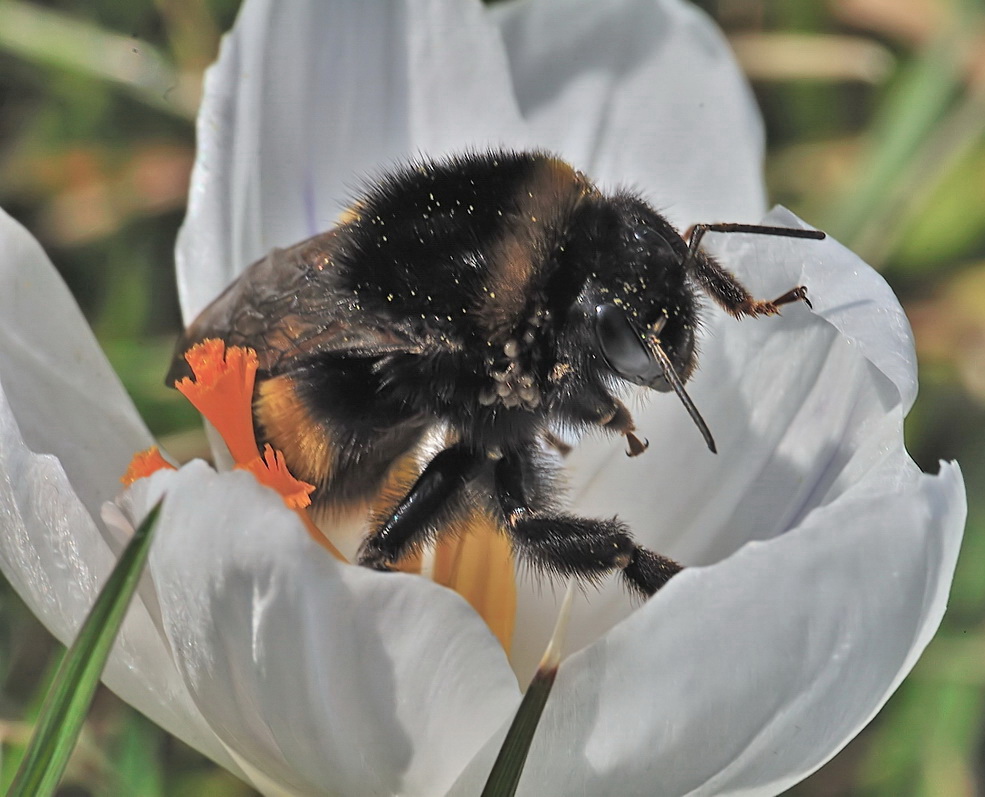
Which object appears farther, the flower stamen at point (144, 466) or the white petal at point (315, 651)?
the flower stamen at point (144, 466)

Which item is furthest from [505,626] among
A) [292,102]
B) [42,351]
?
[292,102]

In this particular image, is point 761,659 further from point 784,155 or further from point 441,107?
point 784,155

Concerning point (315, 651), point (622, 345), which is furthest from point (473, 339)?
point (315, 651)

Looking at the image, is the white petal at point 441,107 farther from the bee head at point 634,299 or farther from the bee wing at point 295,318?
the bee head at point 634,299

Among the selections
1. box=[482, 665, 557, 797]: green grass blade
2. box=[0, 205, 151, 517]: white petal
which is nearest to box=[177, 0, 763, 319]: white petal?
box=[0, 205, 151, 517]: white petal

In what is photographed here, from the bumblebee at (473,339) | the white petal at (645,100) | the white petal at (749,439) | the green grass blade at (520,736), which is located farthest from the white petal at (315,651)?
the white petal at (645,100)
